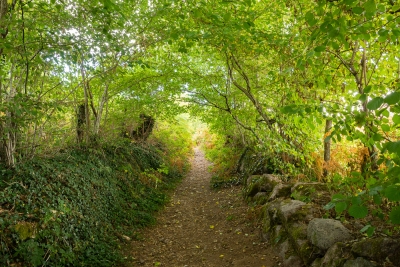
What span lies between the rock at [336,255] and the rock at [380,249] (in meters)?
0.15

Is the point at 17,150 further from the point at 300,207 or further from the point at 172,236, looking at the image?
the point at 300,207

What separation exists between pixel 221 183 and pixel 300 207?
20.5 feet

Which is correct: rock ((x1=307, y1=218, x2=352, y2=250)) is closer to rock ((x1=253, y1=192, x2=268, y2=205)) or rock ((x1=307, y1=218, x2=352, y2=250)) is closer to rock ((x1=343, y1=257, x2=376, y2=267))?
rock ((x1=343, y1=257, x2=376, y2=267))

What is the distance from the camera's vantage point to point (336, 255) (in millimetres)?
3588

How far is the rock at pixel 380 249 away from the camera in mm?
3102

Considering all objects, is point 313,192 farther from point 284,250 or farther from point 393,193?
point 393,193

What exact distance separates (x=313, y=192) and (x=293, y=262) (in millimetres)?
1668

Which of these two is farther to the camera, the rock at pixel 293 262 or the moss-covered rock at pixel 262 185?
the moss-covered rock at pixel 262 185

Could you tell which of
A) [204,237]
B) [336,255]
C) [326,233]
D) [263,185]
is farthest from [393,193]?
Result: [263,185]

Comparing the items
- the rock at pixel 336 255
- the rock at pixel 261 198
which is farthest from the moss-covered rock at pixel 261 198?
the rock at pixel 336 255

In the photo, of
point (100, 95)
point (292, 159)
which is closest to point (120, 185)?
point (100, 95)

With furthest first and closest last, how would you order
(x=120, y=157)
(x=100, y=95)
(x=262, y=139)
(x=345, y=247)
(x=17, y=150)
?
(x=120, y=157), (x=100, y=95), (x=262, y=139), (x=17, y=150), (x=345, y=247)

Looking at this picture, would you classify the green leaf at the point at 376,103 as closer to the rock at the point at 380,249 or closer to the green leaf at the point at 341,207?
the green leaf at the point at 341,207

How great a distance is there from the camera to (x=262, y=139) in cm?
777
